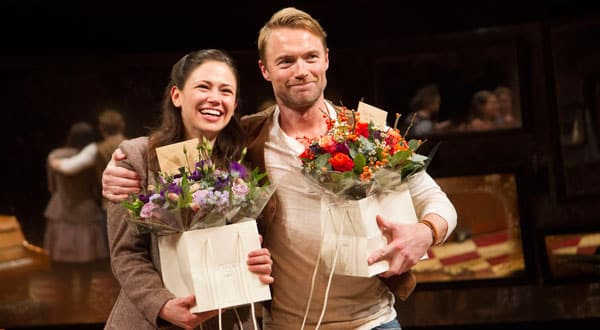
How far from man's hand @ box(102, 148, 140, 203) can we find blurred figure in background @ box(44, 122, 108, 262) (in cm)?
247

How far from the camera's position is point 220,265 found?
1.94 metres

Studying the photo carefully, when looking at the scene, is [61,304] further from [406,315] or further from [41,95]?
[406,315]

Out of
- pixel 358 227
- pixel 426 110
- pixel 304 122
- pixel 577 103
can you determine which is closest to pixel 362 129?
pixel 358 227

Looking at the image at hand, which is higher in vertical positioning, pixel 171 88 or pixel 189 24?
pixel 189 24

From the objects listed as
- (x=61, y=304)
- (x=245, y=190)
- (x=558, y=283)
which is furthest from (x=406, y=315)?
(x=245, y=190)

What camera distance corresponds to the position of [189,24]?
445 cm

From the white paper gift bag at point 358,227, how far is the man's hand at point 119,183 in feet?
1.81

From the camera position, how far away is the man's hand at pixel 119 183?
6.89 ft

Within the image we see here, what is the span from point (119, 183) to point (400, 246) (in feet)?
2.70

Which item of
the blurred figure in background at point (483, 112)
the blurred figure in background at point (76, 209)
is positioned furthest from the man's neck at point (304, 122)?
the blurred figure in background at point (76, 209)

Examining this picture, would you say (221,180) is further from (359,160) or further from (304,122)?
(304,122)

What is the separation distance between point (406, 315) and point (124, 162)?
2.67m

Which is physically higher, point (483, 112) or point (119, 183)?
point (483, 112)

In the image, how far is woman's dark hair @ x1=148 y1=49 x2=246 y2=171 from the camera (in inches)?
88.7
